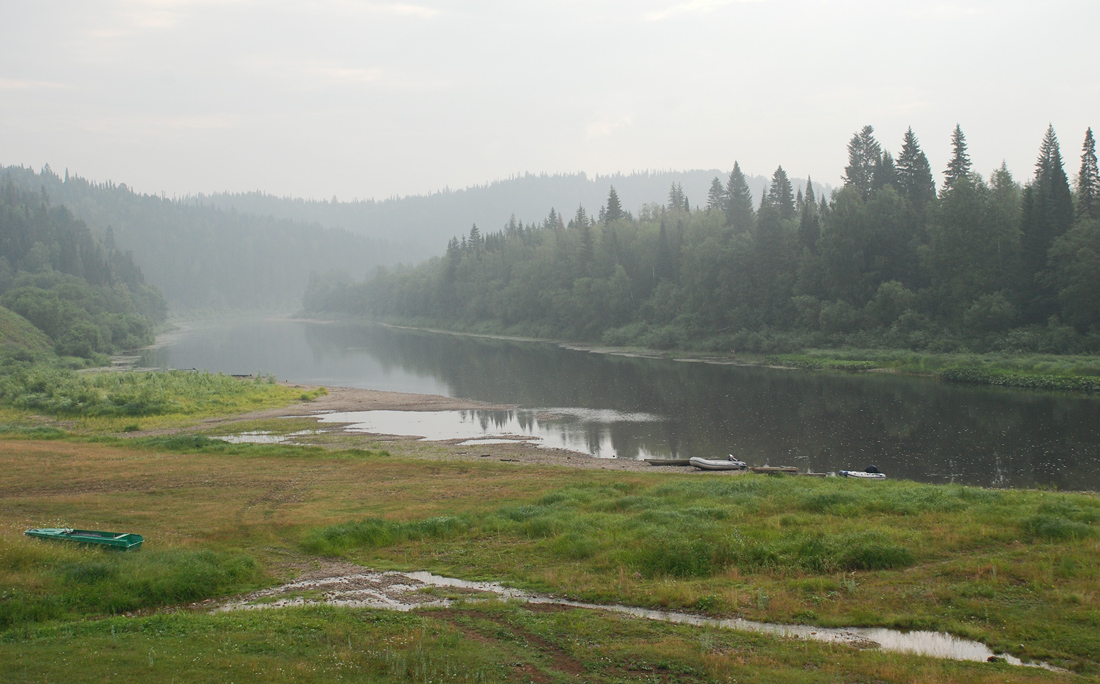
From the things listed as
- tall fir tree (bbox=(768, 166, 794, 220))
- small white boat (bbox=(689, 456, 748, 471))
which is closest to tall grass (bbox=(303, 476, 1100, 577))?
small white boat (bbox=(689, 456, 748, 471))

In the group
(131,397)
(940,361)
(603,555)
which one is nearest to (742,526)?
(603,555)

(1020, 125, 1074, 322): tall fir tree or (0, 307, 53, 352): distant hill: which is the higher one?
(1020, 125, 1074, 322): tall fir tree

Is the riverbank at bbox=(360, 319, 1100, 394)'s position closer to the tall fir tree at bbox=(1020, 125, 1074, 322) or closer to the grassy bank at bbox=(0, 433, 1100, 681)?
the tall fir tree at bbox=(1020, 125, 1074, 322)

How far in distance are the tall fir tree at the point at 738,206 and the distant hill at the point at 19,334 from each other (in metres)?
93.2

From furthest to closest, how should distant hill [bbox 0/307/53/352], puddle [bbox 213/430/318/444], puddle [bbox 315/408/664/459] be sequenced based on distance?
1. distant hill [bbox 0/307/53/352]
2. puddle [bbox 213/430/318/444]
3. puddle [bbox 315/408/664/459]

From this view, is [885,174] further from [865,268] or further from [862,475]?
[862,475]

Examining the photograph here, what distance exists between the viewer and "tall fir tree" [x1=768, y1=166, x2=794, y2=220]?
104 metres

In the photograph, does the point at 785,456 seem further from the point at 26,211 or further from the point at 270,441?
the point at 26,211

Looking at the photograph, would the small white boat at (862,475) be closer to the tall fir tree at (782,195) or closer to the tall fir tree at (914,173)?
the tall fir tree at (914,173)

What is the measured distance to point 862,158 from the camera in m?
97.0

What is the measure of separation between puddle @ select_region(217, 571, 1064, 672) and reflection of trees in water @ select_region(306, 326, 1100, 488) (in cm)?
2133

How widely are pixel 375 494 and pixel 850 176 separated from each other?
88.6 meters

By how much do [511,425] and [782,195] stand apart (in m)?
72.8

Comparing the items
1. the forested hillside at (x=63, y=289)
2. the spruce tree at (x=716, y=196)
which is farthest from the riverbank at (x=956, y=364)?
the forested hillside at (x=63, y=289)
